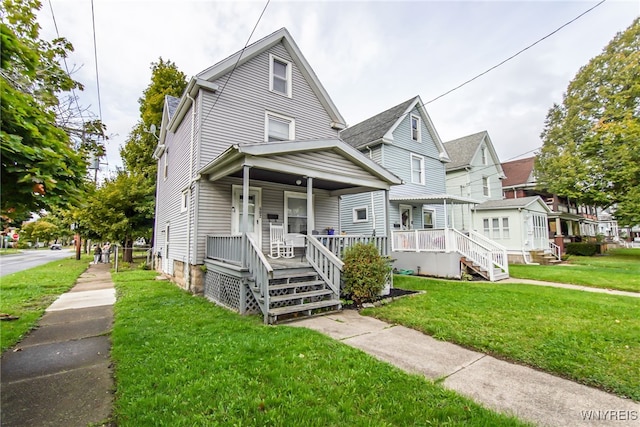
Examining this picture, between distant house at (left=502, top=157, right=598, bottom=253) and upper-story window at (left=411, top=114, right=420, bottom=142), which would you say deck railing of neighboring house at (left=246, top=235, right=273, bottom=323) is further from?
distant house at (left=502, top=157, right=598, bottom=253)

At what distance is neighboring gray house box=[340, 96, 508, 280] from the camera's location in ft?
37.2

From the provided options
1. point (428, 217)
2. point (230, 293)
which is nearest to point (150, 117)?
point (230, 293)

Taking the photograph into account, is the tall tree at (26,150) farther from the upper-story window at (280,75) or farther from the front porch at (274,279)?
the upper-story window at (280,75)

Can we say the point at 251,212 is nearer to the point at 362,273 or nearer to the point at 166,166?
the point at 362,273

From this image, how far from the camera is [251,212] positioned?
944 centimetres

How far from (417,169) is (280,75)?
8.76 metres

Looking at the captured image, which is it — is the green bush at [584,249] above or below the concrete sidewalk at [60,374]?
above

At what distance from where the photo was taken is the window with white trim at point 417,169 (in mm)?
15336

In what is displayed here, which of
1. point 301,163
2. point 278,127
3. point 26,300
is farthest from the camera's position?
point 278,127

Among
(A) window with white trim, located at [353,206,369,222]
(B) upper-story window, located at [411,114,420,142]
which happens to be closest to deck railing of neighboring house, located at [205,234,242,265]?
(A) window with white trim, located at [353,206,369,222]

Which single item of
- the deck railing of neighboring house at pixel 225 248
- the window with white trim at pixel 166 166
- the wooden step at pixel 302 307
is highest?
the window with white trim at pixel 166 166

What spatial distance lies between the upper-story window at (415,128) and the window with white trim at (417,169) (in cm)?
106

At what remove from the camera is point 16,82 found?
11.5ft

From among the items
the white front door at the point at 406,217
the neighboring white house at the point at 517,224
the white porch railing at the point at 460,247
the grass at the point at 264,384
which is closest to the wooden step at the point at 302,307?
the grass at the point at 264,384
